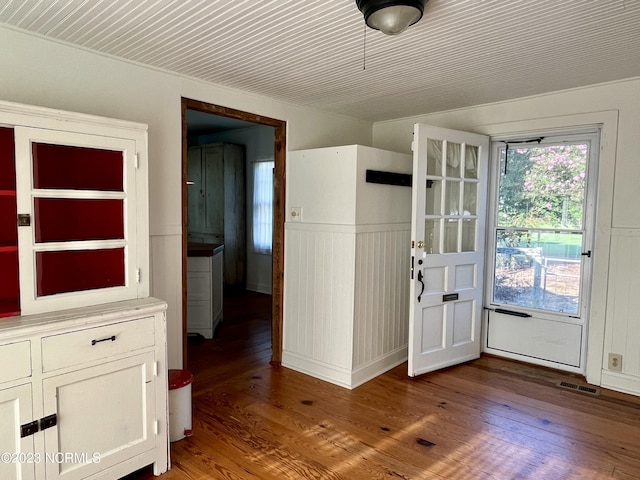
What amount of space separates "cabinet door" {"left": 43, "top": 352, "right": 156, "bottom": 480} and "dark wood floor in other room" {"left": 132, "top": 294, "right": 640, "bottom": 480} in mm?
272

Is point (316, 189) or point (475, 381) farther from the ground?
point (316, 189)

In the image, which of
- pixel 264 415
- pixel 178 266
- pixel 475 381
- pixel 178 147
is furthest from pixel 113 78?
pixel 475 381

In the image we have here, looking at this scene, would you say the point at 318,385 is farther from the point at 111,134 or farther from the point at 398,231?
the point at 111,134

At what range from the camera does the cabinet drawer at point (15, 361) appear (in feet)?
5.30

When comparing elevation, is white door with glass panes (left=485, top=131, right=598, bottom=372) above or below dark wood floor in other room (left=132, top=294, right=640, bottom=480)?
Result: above

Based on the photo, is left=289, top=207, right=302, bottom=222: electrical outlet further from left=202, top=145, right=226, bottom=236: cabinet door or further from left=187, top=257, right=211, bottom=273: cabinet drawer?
left=202, top=145, right=226, bottom=236: cabinet door

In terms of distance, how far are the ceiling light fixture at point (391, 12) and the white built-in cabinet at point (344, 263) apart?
1.30 m

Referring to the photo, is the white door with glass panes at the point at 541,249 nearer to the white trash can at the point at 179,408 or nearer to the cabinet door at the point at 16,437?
the white trash can at the point at 179,408

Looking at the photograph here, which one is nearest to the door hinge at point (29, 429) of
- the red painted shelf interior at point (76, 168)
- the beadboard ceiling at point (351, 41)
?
the red painted shelf interior at point (76, 168)

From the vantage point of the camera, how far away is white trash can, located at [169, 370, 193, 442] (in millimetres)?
2383

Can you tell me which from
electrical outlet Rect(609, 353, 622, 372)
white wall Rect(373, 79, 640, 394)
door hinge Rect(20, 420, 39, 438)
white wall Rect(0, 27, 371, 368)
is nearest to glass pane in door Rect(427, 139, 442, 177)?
white wall Rect(373, 79, 640, 394)

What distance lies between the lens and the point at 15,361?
5.40 feet

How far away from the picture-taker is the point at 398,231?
3590mm

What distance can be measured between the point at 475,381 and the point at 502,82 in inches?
90.7
